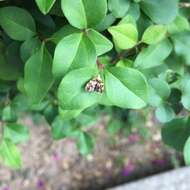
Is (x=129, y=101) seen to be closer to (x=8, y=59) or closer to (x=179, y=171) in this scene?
(x=8, y=59)

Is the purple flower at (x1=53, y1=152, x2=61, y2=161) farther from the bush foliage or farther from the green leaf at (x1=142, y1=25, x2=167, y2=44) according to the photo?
the green leaf at (x1=142, y1=25, x2=167, y2=44)

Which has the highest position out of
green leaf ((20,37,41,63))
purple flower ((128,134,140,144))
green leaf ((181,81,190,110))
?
green leaf ((20,37,41,63))

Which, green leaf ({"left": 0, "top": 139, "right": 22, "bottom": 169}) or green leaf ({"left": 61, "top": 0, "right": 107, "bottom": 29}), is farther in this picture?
green leaf ({"left": 0, "top": 139, "right": 22, "bottom": 169})

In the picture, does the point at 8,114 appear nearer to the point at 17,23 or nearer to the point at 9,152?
the point at 9,152

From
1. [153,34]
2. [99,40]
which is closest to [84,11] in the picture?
[99,40]

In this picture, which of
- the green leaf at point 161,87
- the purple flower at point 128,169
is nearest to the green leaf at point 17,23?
the green leaf at point 161,87

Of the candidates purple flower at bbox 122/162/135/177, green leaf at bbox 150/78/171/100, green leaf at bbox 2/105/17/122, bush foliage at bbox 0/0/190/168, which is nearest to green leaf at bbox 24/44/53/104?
bush foliage at bbox 0/0/190/168
